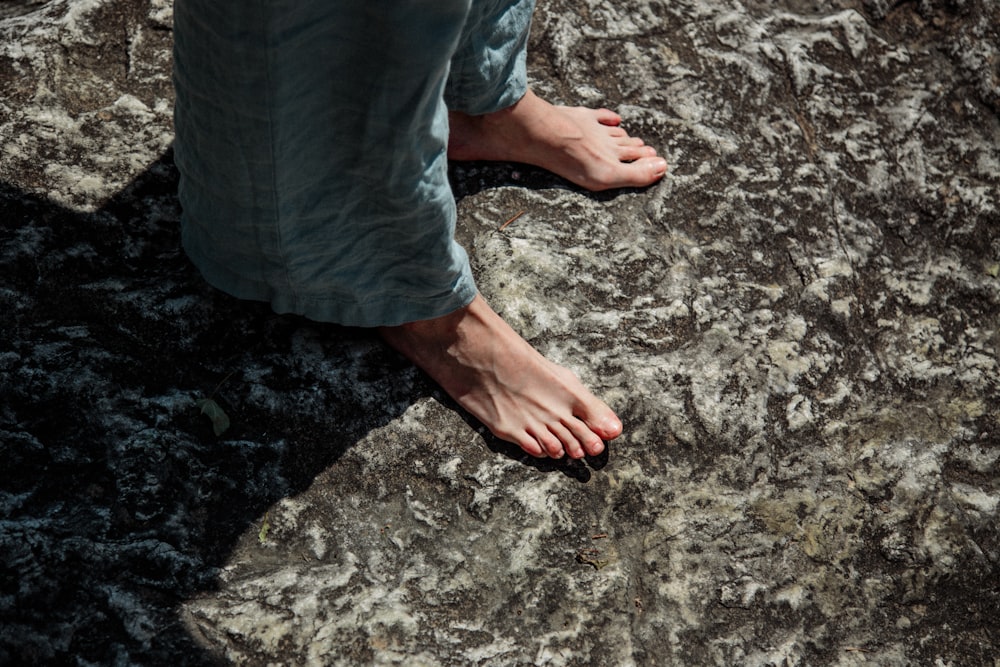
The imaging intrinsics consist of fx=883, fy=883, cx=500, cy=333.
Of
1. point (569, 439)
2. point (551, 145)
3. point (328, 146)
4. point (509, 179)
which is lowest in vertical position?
point (569, 439)

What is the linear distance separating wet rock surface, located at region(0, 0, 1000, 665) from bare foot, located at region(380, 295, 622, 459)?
53 mm

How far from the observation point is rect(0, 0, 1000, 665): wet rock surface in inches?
63.1

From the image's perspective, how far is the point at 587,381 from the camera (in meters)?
1.96

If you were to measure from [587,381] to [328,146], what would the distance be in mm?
828

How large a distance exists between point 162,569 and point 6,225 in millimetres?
883

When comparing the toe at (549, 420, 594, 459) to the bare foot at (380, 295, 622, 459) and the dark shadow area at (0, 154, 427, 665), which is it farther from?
the dark shadow area at (0, 154, 427, 665)

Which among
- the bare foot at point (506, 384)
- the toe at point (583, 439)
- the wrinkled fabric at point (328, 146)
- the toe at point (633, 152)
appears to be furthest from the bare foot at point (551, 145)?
the toe at point (583, 439)

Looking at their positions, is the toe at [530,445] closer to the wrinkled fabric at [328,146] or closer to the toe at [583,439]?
the toe at [583,439]

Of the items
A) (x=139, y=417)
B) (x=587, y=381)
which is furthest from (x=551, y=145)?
(x=139, y=417)

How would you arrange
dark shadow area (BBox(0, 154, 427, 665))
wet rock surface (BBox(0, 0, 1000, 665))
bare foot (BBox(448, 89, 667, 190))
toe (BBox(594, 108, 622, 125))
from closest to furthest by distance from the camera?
dark shadow area (BBox(0, 154, 427, 665)), wet rock surface (BBox(0, 0, 1000, 665)), bare foot (BBox(448, 89, 667, 190)), toe (BBox(594, 108, 622, 125))

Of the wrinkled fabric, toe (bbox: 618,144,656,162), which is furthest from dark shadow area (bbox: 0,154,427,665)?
toe (bbox: 618,144,656,162)

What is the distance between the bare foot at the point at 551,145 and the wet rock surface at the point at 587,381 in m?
0.05

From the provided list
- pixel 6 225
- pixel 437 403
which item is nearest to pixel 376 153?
pixel 437 403

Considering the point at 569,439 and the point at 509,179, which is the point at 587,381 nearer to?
the point at 569,439
